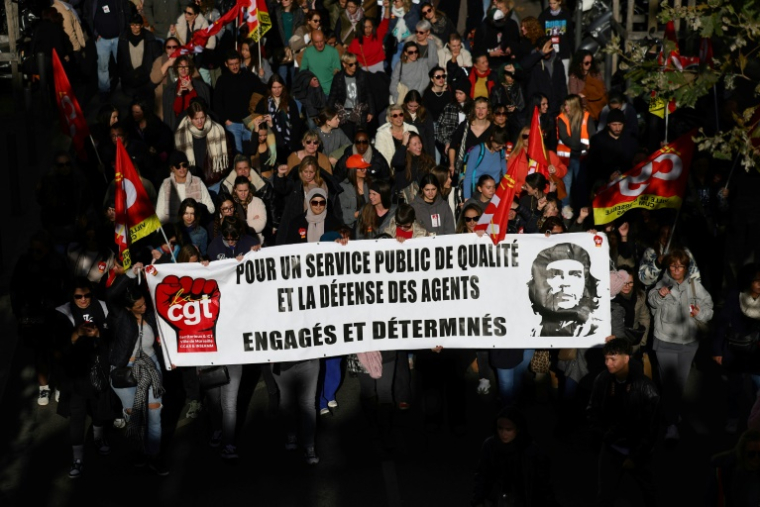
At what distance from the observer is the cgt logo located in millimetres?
11516

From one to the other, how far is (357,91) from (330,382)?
5.71 metres

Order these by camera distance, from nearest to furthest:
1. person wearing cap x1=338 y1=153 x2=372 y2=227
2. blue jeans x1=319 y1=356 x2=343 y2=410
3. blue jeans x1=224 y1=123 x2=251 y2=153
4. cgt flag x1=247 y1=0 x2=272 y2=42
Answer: blue jeans x1=319 y1=356 x2=343 y2=410
person wearing cap x1=338 y1=153 x2=372 y2=227
blue jeans x1=224 y1=123 x2=251 y2=153
cgt flag x1=247 y1=0 x2=272 y2=42

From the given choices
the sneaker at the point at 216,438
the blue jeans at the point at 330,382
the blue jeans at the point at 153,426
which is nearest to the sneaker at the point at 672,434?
the blue jeans at the point at 330,382

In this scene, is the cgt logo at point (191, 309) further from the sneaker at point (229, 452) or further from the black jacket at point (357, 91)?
the black jacket at point (357, 91)

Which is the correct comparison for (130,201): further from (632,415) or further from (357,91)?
(357,91)

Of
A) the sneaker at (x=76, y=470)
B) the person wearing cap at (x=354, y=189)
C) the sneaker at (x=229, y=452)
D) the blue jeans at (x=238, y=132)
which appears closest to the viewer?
the sneaker at (x=76, y=470)

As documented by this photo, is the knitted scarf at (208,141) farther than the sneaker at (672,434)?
Yes

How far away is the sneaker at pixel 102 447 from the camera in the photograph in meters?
12.1

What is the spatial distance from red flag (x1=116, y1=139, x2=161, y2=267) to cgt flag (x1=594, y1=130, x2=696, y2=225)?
4.15m

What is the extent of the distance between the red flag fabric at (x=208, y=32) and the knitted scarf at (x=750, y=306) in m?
8.98

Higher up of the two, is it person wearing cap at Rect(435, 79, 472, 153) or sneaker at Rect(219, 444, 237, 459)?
person wearing cap at Rect(435, 79, 472, 153)

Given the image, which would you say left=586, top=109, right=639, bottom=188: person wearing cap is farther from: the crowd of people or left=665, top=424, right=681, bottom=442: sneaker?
left=665, top=424, right=681, bottom=442: sneaker

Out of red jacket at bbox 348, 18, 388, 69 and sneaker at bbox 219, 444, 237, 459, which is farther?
red jacket at bbox 348, 18, 388, 69

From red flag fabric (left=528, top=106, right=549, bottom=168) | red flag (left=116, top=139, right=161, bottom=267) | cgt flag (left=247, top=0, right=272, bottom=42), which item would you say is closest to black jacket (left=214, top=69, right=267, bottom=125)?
cgt flag (left=247, top=0, right=272, bottom=42)
